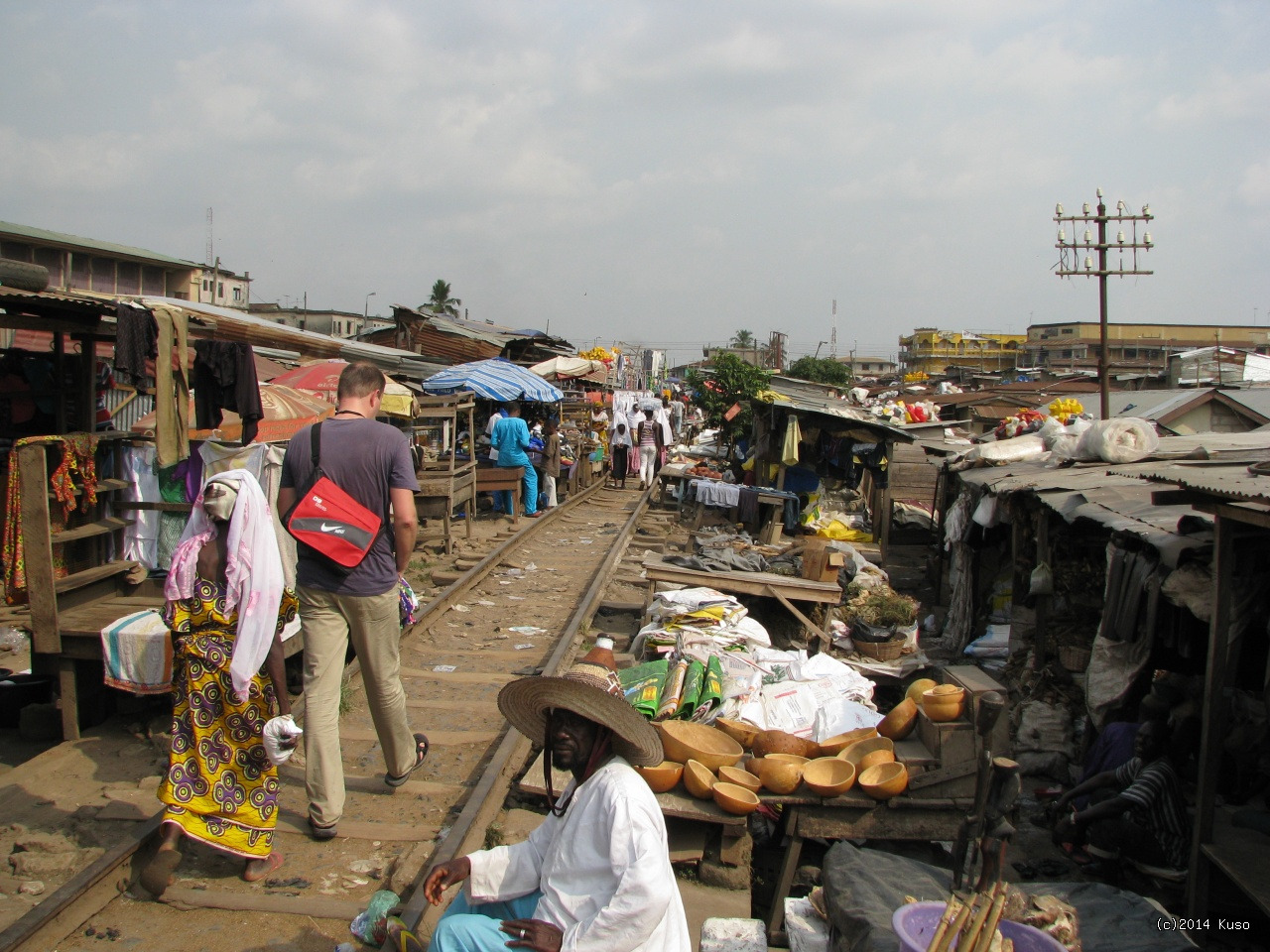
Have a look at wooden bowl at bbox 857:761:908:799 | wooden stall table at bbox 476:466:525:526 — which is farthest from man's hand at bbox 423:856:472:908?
wooden stall table at bbox 476:466:525:526

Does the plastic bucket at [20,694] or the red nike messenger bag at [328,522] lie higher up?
the red nike messenger bag at [328,522]

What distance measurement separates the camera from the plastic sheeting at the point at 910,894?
3.85 m

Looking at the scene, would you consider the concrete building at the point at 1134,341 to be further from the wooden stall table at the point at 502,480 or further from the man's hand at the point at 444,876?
the man's hand at the point at 444,876

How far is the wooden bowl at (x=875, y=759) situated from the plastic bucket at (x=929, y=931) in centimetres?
207

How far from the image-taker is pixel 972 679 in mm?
5973

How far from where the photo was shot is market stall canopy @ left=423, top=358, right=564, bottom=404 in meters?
15.2

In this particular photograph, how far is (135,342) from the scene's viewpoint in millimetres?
6117

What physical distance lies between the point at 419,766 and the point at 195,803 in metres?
1.61

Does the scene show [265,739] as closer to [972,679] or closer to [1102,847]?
[972,679]

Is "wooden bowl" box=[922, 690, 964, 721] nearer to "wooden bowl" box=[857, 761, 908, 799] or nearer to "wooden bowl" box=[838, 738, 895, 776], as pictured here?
"wooden bowl" box=[838, 738, 895, 776]

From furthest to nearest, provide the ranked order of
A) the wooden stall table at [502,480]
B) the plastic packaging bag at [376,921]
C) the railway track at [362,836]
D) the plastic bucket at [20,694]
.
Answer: the wooden stall table at [502,480] → the plastic bucket at [20,694] → the railway track at [362,836] → the plastic packaging bag at [376,921]

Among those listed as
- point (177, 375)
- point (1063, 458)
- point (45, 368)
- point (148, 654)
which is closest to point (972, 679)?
point (1063, 458)

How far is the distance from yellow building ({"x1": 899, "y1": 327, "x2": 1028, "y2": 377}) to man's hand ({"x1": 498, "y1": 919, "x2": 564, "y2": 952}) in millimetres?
84285

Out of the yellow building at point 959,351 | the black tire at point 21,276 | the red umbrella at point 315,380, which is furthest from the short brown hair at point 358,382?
the yellow building at point 959,351
